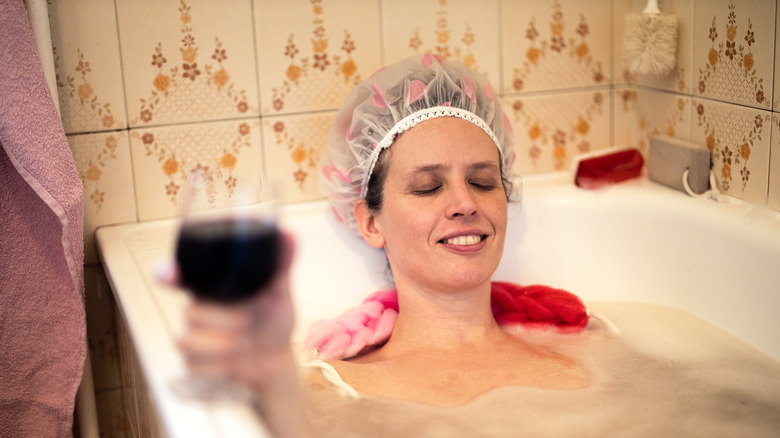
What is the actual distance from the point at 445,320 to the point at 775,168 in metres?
0.75

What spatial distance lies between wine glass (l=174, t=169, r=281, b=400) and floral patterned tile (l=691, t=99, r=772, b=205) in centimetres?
131

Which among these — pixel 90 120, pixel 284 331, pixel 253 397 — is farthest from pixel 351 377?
pixel 90 120

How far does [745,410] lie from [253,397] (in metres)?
0.90

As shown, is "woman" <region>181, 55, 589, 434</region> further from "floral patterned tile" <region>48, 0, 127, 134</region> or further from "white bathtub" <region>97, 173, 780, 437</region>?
"floral patterned tile" <region>48, 0, 127, 134</region>

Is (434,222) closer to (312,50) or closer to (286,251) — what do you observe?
(312,50)

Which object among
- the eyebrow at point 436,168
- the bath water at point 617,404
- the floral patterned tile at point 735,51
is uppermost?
the floral patterned tile at point 735,51

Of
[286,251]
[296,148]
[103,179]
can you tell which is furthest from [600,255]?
[286,251]

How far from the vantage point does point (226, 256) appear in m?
0.70

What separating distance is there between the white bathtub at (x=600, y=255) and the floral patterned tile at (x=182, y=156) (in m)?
0.06

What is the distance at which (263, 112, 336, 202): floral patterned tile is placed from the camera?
1.90 m

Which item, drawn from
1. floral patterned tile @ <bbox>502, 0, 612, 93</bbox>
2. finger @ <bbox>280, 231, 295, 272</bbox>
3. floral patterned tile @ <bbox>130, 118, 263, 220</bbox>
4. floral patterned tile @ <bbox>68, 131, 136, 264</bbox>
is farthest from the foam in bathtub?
finger @ <bbox>280, 231, 295, 272</bbox>

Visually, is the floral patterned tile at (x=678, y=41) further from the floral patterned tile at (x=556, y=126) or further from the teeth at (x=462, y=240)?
the teeth at (x=462, y=240)

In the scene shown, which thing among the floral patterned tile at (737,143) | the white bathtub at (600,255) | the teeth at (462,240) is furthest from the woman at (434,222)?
the floral patterned tile at (737,143)

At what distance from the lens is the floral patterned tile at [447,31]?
1938 millimetres
